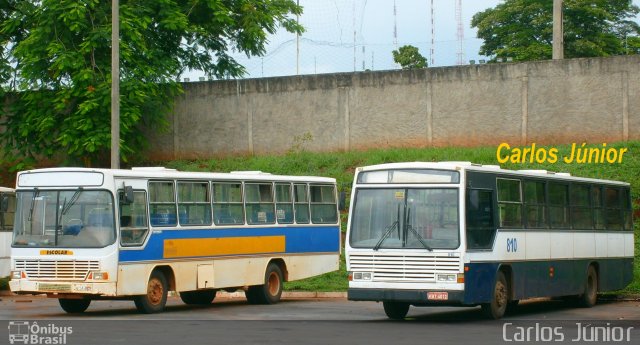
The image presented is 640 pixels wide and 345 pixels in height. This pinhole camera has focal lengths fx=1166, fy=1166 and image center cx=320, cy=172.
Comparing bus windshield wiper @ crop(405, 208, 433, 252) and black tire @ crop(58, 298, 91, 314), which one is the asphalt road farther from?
bus windshield wiper @ crop(405, 208, 433, 252)

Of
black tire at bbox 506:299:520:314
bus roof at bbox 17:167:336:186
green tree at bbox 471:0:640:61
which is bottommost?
black tire at bbox 506:299:520:314

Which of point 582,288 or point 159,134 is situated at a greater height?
point 159,134

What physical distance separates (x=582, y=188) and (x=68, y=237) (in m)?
11.2

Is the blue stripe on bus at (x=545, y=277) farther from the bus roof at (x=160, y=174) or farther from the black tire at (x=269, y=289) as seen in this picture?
the bus roof at (x=160, y=174)

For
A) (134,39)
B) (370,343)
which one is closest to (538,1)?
(134,39)

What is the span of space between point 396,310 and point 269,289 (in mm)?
5635

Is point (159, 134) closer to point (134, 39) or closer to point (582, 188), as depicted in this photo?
point (134, 39)

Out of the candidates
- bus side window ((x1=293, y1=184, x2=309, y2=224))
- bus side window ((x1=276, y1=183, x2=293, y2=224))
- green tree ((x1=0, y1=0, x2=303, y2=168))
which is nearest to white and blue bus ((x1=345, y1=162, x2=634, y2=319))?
bus side window ((x1=276, y1=183, x2=293, y2=224))

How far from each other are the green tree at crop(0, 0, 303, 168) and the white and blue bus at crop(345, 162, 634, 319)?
718 inches

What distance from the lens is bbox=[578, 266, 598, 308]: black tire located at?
1013 inches

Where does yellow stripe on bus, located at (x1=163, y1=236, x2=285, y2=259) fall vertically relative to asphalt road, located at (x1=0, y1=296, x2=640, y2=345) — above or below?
above

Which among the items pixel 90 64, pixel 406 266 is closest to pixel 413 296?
pixel 406 266

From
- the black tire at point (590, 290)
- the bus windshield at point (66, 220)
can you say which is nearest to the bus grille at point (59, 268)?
the bus windshield at point (66, 220)

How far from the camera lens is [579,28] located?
68.4 metres
